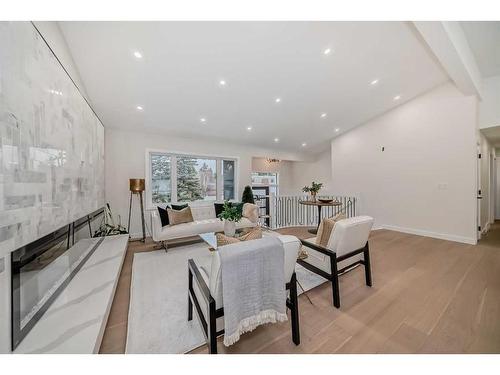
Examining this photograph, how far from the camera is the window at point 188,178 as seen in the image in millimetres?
4770

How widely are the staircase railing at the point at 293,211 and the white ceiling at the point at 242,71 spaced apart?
2150mm

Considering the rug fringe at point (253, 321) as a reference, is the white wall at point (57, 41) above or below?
above

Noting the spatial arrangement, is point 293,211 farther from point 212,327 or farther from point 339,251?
point 212,327

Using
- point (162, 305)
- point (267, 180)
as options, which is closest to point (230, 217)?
point (162, 305)

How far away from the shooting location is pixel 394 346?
139 centimetres

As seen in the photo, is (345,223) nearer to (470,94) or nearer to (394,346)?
(394,346)

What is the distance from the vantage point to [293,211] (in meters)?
5.51

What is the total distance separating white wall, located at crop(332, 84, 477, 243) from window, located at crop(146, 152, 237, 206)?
4052 millimetres

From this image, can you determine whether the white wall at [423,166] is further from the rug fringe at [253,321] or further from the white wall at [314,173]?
the rug fringe at [253,321]

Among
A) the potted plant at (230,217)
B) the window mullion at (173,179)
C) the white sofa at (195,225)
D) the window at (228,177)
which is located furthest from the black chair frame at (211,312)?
the window at (228,177)

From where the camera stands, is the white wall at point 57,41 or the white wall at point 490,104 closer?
the white wall at point 57,41

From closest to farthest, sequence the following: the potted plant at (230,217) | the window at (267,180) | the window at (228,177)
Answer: the potted plant at (230,217)
the window at (228,177)
the window at (267,180)
